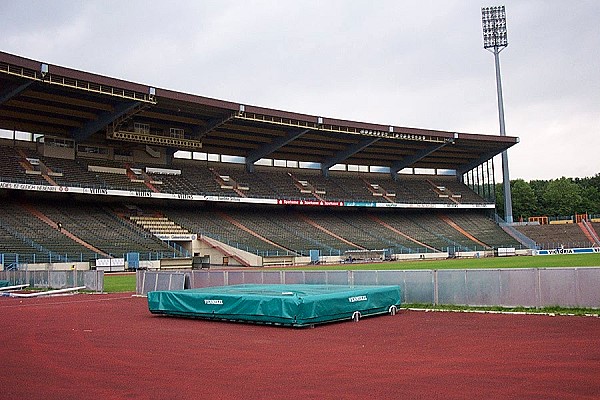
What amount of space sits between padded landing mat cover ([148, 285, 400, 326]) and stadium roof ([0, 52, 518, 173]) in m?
27.0

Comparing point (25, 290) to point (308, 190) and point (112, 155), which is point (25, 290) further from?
point (308, 190)

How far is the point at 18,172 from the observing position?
1818 inches

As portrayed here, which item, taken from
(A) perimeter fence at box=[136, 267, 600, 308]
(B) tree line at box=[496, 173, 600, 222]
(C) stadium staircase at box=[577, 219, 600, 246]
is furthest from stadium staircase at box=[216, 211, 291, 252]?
(B) tree line at box=[496, 173, 600, 222]

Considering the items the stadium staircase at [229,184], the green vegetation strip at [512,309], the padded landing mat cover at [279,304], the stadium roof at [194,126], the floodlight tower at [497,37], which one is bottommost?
the green vegetation strip at [512,309]

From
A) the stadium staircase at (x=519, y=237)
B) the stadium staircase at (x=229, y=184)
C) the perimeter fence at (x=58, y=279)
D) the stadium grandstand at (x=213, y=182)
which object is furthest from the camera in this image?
the stadium staircase at (x=519, y=237)

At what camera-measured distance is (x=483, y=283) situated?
18250 mm

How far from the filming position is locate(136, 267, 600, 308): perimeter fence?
54.4 feet

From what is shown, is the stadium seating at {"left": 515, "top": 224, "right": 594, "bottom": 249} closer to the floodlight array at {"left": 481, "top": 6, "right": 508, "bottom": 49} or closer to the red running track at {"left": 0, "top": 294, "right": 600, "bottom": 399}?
the floodlight array at {"left": 481, "top": 6, "right": 508, "bottom": 49}

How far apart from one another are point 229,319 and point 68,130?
39785 millimetres

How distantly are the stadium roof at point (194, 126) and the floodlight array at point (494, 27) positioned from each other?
494 inches

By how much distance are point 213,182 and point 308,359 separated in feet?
165

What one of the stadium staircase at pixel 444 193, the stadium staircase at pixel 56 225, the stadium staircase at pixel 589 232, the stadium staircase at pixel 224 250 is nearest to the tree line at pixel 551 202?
the stadium staircase at pixel 589 232

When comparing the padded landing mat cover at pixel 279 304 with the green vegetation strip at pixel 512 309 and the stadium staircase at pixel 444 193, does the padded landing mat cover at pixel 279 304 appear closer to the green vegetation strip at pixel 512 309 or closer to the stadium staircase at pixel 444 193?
the green vegetation strip at pixel 512 309

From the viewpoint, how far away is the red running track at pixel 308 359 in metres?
8.20
